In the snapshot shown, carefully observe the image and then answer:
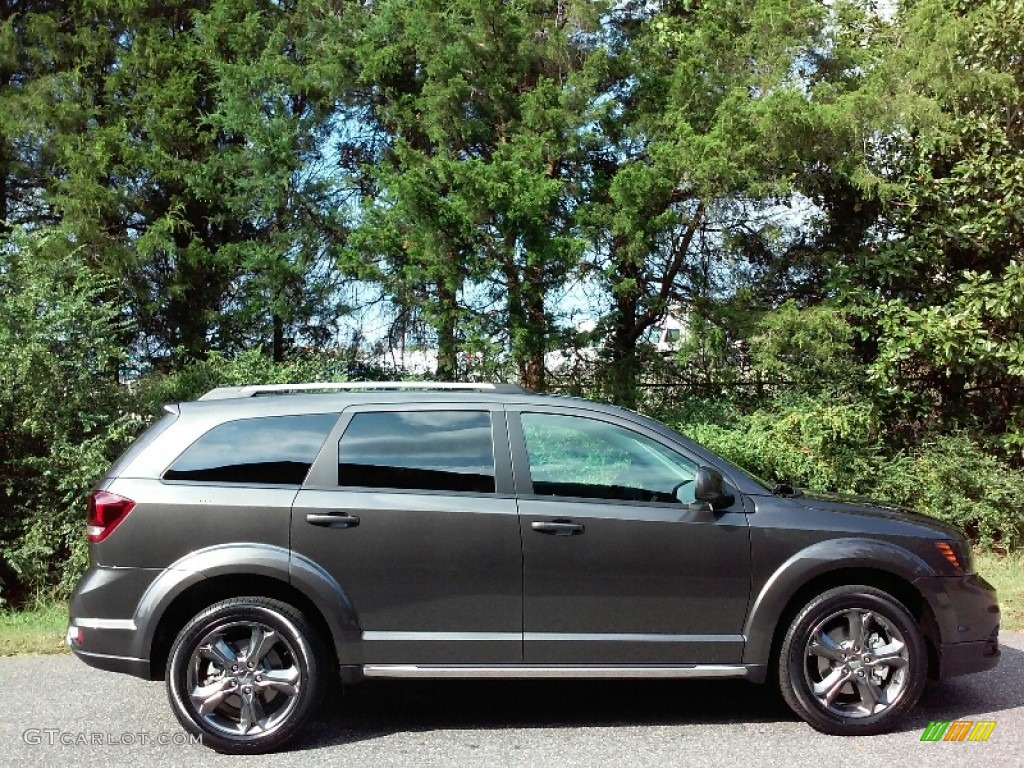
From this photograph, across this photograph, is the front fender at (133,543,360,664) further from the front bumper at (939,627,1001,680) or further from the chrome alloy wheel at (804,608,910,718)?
the front bumper at (939,627,1001,680)

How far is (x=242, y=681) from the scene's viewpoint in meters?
4.50

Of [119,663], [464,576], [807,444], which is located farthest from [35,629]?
[807,444]

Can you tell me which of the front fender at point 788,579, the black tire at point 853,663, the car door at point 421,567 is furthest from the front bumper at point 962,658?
the car door at point 421,567

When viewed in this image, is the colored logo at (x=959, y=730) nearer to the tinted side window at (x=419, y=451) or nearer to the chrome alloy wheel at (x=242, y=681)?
the tinted side window at (x=419, y=451)

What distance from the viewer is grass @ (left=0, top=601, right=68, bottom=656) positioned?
6395mm

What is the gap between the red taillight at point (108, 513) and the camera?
4555 mm

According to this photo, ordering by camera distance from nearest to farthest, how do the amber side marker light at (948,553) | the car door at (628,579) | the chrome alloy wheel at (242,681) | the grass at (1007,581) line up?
1. the chrome alloy wheel at (242,681)
2. the car door at (628,579)
3. the amber side marker light at (948,553)
4. the grass at (1007,581)

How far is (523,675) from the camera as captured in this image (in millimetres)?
4578

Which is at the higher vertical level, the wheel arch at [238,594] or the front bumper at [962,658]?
the wheel arch at [238,594]

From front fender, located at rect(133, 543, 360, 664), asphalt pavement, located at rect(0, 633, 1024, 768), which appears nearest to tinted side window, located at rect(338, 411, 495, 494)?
front fender, located at rect(133, 543, 360, 664)

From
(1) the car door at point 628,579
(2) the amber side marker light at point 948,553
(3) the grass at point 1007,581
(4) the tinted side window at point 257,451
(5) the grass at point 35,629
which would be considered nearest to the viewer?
(1) the car door at point 628,579

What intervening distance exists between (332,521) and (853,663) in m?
2.74

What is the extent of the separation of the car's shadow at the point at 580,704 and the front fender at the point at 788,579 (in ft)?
1.76

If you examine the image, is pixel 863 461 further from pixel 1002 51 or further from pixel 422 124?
pixel 422 124
